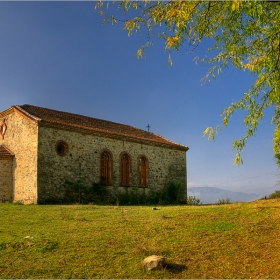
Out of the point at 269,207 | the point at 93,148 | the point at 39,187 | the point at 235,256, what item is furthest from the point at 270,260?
the point at 93,148

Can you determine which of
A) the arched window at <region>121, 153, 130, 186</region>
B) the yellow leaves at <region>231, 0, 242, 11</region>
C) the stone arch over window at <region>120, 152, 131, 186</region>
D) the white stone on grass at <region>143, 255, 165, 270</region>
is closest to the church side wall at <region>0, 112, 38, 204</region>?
the stone arch over window at <region>120, 152, 131, 186</region>

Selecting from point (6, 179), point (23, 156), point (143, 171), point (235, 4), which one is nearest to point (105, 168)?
point (143, 171)

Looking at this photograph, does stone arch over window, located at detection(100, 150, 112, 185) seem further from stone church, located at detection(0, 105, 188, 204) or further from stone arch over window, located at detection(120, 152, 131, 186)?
stone arch over window, located at detection(120, 152, 131, 186)

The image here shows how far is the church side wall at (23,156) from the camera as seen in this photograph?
18688 mm

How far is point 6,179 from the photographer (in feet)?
65.8

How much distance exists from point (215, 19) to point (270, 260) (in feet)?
20.0

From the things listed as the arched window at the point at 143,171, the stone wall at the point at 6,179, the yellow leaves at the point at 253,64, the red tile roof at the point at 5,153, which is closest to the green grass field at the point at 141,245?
the yellow leaves at the point at 253,64

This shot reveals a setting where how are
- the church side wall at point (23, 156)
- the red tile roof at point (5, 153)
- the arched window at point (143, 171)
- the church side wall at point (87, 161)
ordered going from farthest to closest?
the arched window at point (143, 171)
the red tile roof at point (5, 153)
the church side wall at point (87, 161)
the church side wall at point (23, 156)

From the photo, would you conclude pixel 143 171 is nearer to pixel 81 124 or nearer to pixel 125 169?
pixel 125 169

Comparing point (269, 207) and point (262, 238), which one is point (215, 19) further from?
point (269, 207)

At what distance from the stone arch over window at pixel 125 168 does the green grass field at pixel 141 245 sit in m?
9.88

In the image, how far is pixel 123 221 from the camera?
463 inches

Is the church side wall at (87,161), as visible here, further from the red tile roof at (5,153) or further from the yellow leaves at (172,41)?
the yellow leaves at (172,41)

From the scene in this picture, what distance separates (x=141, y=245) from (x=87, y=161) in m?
12.1
